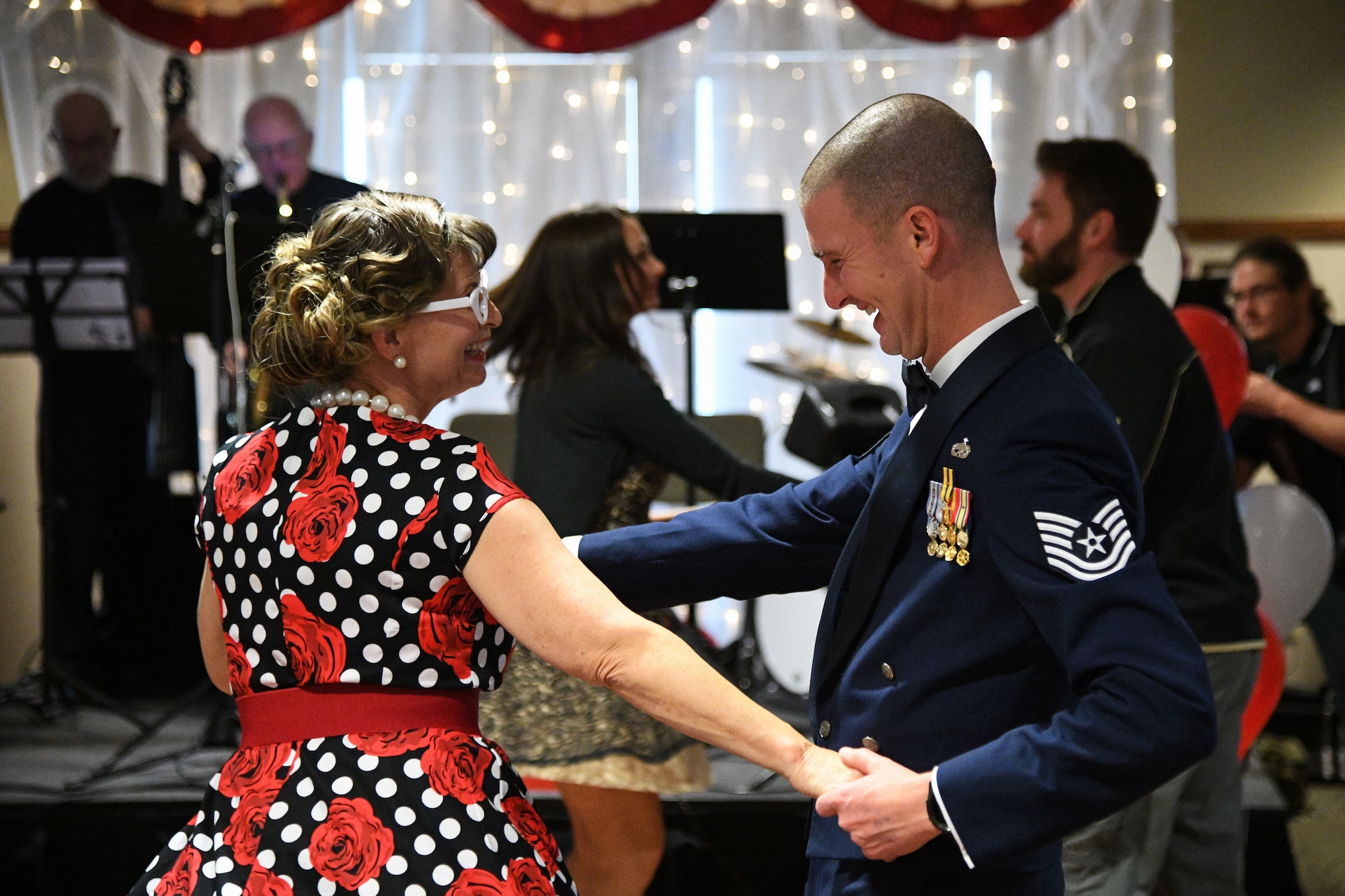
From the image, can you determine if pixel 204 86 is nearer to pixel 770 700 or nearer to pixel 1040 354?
pixel 770 700

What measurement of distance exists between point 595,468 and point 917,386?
1248 millimetres

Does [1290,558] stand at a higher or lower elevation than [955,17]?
lower

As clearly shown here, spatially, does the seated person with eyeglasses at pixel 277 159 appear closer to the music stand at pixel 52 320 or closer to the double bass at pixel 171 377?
the double bass at pixel 171 377

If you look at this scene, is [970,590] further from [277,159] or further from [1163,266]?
[277,159]

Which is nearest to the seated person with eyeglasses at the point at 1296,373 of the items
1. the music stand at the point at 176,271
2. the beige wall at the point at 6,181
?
the music stand at the point at 176,271

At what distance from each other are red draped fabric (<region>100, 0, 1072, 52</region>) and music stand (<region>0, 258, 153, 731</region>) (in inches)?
59.5

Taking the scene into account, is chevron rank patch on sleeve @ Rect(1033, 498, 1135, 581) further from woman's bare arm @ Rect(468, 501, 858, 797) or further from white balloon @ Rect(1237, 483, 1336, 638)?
white balloon @ Rect(1237, 483, 1336, 638)

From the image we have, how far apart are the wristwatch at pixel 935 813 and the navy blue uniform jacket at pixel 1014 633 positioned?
10mm

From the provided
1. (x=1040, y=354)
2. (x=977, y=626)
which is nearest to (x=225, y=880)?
(x=977, y=626)

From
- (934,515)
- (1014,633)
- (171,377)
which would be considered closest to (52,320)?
(171,377)

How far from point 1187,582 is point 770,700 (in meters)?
2.44

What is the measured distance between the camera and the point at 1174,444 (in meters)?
2.46

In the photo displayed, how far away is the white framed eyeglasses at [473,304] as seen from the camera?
1465mm

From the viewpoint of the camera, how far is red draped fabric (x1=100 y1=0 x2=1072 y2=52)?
211 inches
